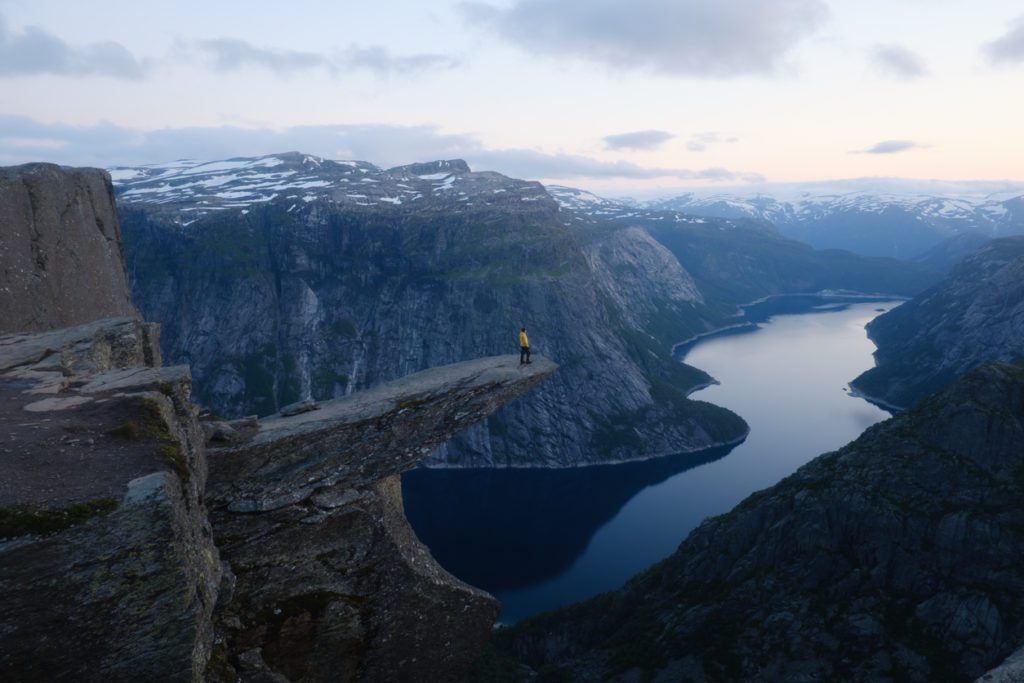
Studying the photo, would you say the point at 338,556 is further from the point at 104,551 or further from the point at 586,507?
the point at 586,507

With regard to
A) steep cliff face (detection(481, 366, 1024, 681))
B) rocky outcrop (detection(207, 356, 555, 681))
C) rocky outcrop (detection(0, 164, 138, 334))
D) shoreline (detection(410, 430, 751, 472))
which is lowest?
shoreline (detection(410, 430, 751, 472))

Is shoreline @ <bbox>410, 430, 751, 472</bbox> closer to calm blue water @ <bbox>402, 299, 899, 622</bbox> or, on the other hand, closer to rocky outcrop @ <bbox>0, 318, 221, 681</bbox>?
calm blue water @ <bbox>402, 299, 899, 622</bbox>

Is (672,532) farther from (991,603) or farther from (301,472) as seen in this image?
(301,472)

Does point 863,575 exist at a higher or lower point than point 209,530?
lower

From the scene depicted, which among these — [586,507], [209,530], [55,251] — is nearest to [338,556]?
[209,530]

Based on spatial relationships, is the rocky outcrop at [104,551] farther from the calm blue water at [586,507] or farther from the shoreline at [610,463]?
the shoreline at [610,463]

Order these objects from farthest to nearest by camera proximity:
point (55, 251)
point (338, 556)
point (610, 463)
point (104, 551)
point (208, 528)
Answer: point (610, 463), point (55, 251), point (338, 556), point (208, 528), point (104, 551)

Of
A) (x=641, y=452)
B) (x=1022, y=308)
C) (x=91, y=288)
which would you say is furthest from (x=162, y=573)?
(x=1022, y=308)

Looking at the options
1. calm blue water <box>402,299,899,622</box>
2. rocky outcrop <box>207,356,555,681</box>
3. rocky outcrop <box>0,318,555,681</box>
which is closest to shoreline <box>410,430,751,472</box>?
calm blue water <box>402,299,899,622</box>
